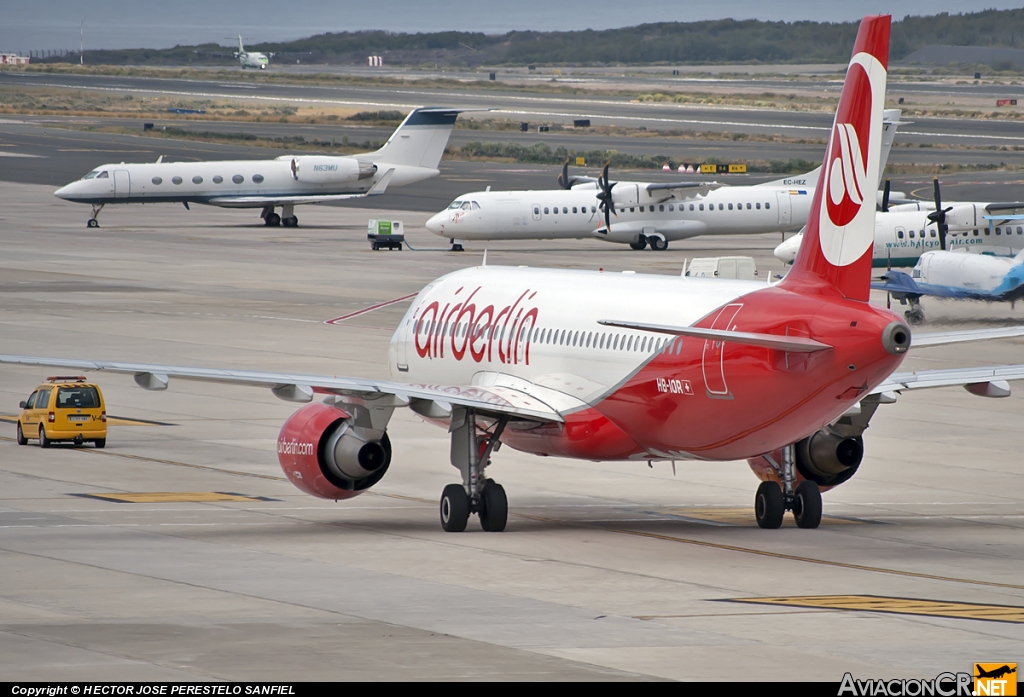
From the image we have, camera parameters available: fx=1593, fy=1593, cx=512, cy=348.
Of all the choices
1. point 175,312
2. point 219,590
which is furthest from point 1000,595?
point 175,312

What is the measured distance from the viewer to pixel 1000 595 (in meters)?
21.2

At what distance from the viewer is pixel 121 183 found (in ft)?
313

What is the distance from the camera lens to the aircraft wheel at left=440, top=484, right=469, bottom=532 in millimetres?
25953

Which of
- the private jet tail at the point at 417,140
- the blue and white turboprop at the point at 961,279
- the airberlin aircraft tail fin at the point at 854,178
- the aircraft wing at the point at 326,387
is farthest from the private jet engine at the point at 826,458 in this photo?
the private jet tail at the point at 417,140

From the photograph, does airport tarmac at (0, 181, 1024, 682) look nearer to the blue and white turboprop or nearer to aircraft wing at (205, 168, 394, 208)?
the blue and white turboprop

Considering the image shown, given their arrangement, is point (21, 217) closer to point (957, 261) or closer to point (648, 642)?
point (957, 261)

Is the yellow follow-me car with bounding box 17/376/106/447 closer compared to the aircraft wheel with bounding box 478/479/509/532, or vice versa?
the aircraft wheel with bounding box 478/479/509/532

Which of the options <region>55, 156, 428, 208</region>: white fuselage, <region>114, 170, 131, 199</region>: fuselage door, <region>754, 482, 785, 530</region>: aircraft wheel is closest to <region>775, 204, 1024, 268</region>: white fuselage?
<region>55, 156, 428, 208</region>: white fuselage

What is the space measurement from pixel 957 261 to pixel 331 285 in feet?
88.5

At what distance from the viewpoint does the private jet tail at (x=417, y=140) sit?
103 meters

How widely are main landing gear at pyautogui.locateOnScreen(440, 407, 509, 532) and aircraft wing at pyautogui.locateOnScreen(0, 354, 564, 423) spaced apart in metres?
0.35

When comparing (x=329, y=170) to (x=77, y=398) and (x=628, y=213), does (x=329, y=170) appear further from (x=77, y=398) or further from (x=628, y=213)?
(x=77, y=398)

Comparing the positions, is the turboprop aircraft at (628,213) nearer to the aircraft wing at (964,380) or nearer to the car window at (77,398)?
the car window at (77,398)

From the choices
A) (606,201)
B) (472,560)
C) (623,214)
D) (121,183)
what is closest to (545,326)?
(472,560)
